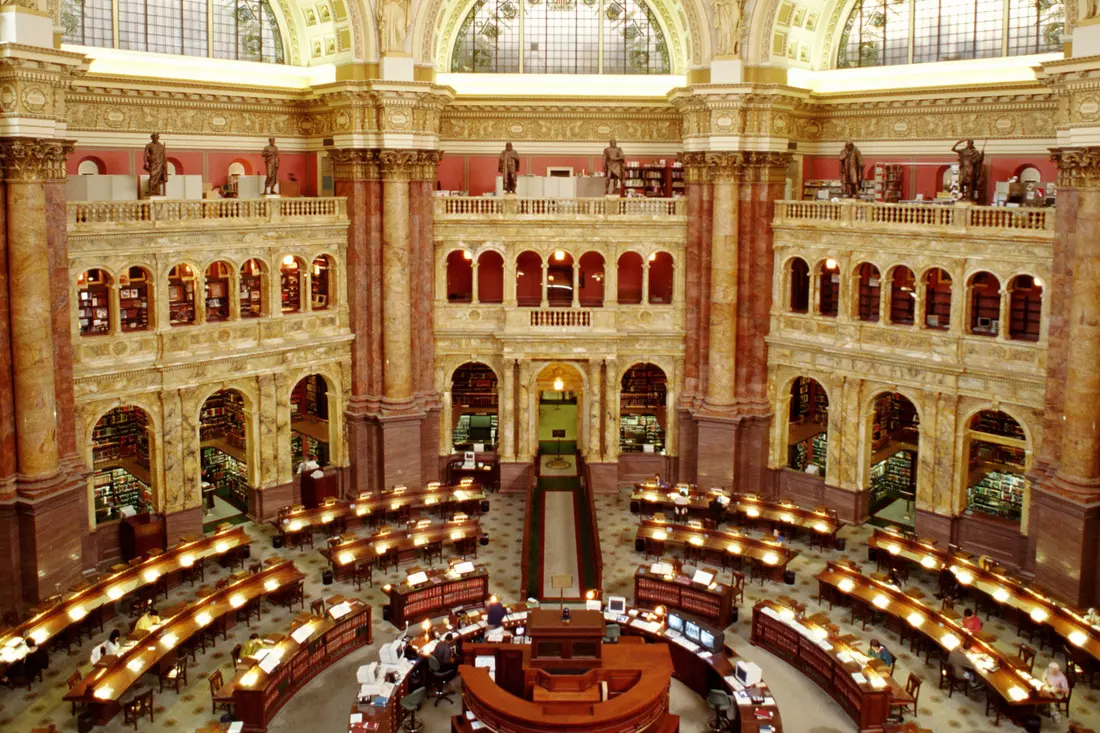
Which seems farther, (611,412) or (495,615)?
(611,412)

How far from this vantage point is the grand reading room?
24.2 m

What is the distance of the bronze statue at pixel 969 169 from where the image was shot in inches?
1190

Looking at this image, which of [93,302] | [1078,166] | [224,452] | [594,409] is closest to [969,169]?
[1078,166]

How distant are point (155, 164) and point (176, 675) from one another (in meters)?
14.0

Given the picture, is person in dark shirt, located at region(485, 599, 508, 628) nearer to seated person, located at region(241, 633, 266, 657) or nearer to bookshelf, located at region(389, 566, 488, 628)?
bookshelf, located at region(389, 566, 488, 628)

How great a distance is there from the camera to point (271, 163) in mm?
32906

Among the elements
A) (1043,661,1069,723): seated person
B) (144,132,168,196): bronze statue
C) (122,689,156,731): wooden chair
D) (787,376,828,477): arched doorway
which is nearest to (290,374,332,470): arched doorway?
(144,132,168,196): bronze statue

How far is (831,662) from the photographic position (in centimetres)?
2366

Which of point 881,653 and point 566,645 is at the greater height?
point 566,645

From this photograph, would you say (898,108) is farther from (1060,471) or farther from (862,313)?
(1060,471)

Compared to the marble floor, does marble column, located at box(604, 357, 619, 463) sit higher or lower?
higher

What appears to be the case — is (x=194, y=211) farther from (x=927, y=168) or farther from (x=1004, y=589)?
(x=1004, y=589)

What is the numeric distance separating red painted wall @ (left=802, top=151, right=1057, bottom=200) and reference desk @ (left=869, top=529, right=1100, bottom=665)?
36.0ft

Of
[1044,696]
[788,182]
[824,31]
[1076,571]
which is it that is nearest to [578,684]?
[1044,696]
